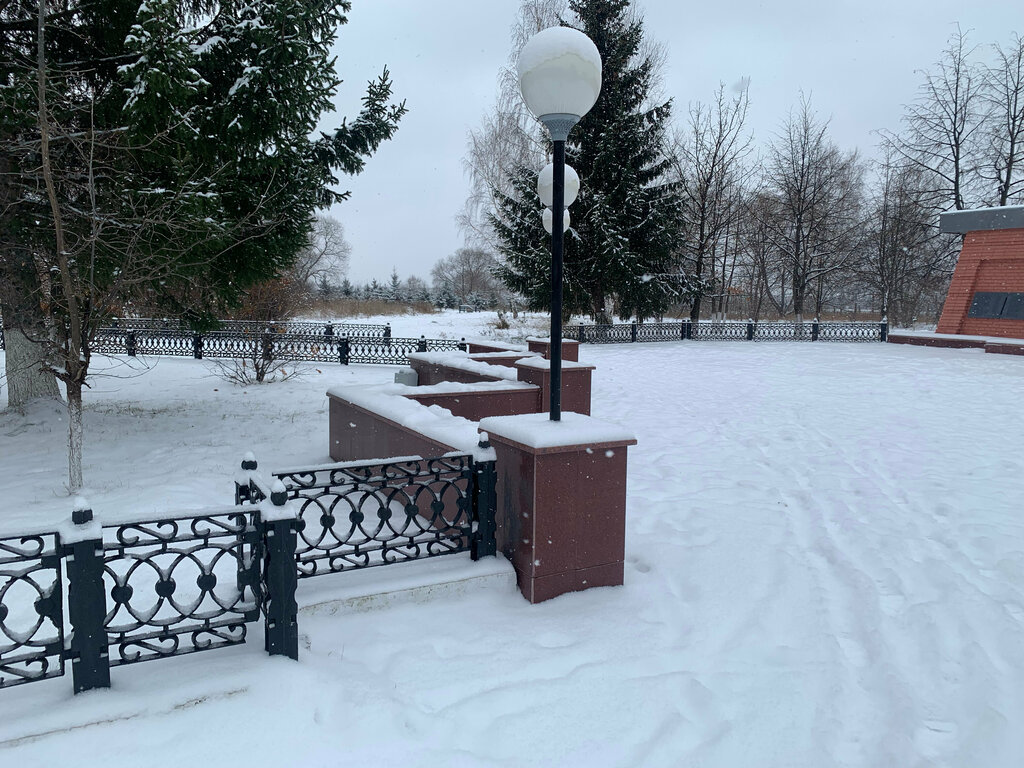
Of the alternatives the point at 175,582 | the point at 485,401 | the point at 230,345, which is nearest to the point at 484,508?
the point at 175,582

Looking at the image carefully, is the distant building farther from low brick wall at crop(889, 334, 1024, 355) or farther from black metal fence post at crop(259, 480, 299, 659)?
black metal fence post at crop(259, 480, 299, 659)

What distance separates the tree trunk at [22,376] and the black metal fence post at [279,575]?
8.43 meters

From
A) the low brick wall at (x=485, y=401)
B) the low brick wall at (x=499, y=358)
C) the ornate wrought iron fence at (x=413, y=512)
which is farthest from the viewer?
the low brick wall at (x=499, y=358)

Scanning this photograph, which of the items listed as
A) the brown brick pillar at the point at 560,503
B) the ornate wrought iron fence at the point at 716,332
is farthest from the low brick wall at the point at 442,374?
the ornate wrought iron fence at the point at 716,332

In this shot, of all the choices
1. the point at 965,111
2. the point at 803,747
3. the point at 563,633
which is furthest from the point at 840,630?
the point at 965,111

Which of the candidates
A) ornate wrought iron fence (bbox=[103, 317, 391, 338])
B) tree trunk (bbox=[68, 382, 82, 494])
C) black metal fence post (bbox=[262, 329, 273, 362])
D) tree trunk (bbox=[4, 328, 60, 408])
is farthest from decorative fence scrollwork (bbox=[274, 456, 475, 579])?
ornate wrought iron fence (bbox=[103, 317, 391, 338])

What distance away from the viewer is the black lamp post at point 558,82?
12.3 ft

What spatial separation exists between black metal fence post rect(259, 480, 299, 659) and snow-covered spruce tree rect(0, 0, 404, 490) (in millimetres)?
4091

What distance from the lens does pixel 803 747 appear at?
2830mm

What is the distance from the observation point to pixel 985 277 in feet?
67.9

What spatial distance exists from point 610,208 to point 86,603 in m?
22.1

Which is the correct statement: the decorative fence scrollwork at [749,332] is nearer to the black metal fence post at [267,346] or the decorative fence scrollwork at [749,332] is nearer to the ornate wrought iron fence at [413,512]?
the black metal fence post at [267,346]

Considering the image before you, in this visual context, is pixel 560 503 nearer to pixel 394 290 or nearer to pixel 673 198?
pixel 673 198

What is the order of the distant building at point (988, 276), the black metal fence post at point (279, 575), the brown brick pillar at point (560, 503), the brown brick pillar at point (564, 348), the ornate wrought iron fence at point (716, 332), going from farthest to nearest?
the ornate wrought iron fence at point (716, 332) < the distant building at point (988, 276) < the brown brick pillar at point (564, 348) < the brown brick pillar at point (560, 503) < the black metal fence post at point (279, 575)
